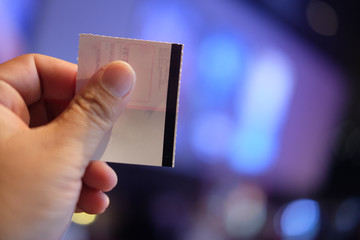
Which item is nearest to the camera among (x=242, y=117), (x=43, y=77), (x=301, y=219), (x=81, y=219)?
(x=43, y=77)

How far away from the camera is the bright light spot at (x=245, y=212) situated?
174cm

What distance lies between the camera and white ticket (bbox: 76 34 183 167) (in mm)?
675

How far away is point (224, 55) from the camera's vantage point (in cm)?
160

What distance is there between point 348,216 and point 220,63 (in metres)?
1.36

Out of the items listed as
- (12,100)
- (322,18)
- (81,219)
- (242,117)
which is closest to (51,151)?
(12,100)

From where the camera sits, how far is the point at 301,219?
191 cm

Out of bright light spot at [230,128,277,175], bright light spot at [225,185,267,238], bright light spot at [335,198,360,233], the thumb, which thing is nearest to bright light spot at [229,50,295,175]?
bright light spot at [230,128,277,175]

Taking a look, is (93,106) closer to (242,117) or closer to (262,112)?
(242,117)

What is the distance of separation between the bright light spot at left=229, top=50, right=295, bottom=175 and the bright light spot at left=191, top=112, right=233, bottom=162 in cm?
7

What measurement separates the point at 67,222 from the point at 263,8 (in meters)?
1.54

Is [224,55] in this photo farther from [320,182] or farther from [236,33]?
[320,182]

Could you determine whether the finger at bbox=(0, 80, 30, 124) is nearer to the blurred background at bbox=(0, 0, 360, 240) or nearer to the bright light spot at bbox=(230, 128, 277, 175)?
the blurred background at bbox=(0, 0, 360, 240)

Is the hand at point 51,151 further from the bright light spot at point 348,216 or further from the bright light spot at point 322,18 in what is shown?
the bright light spot at point 348,216

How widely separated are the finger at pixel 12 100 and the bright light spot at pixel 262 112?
1.17 metres
